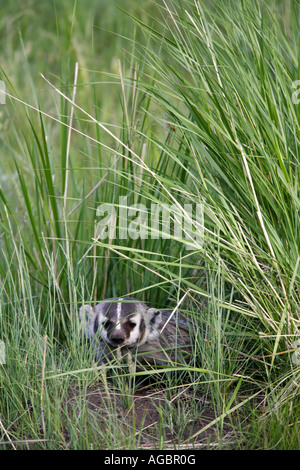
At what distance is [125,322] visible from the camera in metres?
2.78

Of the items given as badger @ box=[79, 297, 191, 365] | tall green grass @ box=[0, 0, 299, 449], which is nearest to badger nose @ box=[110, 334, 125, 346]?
badger @ box=[79, 297, 191, 365]

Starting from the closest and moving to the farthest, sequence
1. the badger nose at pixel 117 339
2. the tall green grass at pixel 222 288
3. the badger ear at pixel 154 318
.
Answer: the tall green grass at pixel 222 288 → the badger nose at pixel 117 339 → the badger ear at pixel 154 318

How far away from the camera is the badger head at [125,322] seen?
272 centimetres

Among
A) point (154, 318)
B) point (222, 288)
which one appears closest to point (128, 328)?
point (154, 318)

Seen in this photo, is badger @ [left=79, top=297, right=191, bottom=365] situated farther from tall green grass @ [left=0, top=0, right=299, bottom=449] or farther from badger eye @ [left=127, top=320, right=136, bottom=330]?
tall green grass @ [left=0, top=0, right=299, bottom=449]

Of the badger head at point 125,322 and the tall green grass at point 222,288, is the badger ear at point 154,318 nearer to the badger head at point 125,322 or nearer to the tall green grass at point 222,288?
the badger head at point 125,322

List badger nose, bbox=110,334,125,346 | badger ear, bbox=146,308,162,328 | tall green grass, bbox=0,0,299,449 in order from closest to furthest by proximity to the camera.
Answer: tall green grass, bbox=0,0,299,449 < badger nose, bbox=110,334,125,346 < badger ear, bbox=146,308,162,328

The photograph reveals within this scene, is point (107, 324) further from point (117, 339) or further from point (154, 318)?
point (154, 318)

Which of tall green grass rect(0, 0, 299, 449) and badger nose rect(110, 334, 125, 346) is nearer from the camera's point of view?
tall green grass rect(0, 0, 299, 449)

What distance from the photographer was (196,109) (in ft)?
8.46

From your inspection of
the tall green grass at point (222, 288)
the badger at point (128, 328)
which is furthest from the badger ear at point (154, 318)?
the tall green grass at point (222, 288)

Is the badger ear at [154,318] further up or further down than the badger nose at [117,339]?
further up

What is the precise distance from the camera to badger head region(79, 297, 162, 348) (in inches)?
107
